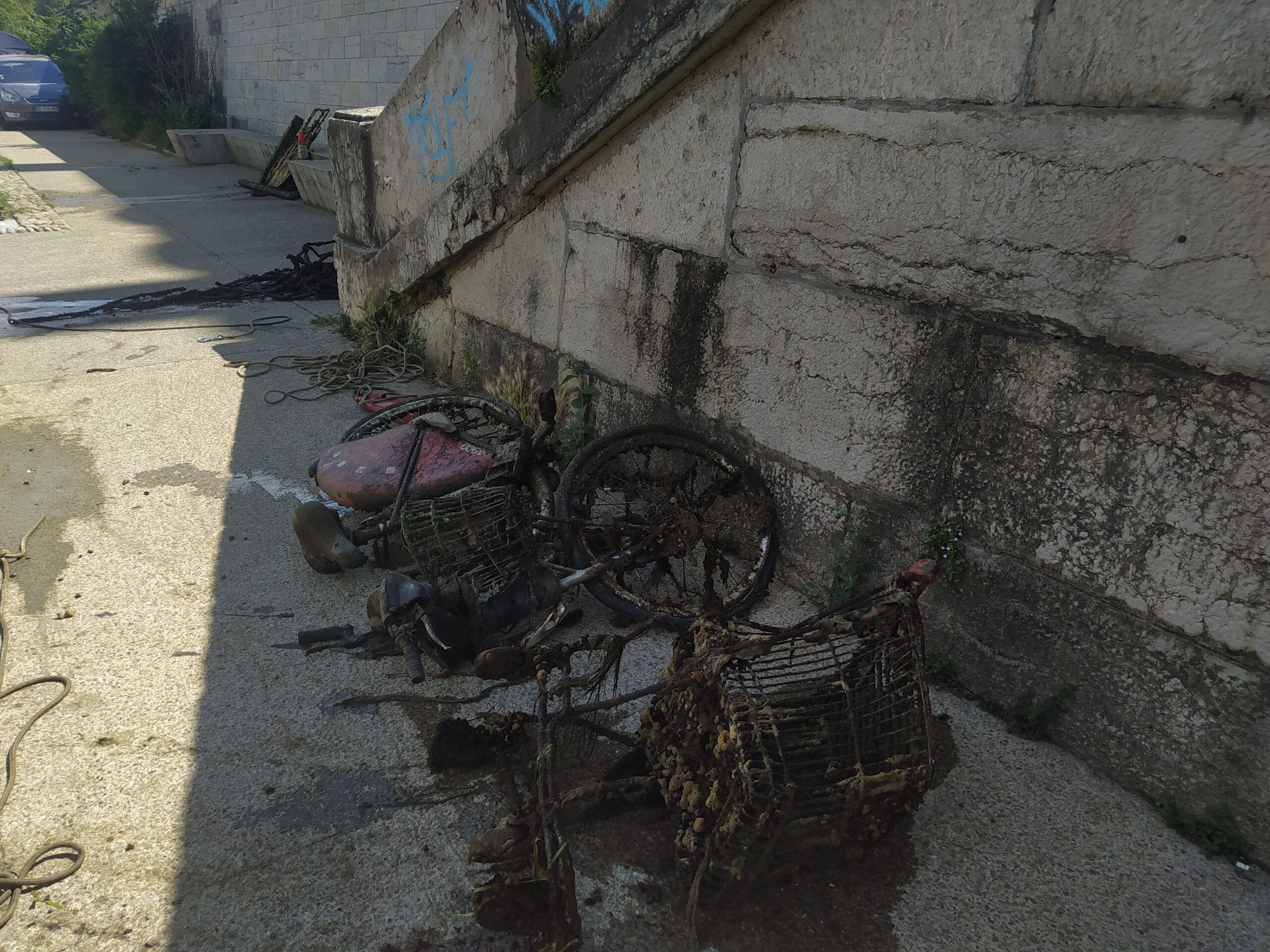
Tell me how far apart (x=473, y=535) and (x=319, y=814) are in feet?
3.99

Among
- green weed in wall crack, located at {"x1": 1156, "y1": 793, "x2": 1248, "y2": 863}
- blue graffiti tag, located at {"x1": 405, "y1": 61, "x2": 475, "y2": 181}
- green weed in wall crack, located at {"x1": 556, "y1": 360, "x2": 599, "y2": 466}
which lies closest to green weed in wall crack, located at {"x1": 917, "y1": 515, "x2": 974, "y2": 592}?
green weed in wall crack, located at {"x1": 1156, "y1": 793, "x2": 1248, "y2": 863}

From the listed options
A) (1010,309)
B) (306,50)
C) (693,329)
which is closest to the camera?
(1010,309)

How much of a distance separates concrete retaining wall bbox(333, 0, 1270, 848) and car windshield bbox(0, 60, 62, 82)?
2472cm

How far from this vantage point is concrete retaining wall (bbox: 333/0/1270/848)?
2.21 m

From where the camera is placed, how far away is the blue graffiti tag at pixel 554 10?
390cm

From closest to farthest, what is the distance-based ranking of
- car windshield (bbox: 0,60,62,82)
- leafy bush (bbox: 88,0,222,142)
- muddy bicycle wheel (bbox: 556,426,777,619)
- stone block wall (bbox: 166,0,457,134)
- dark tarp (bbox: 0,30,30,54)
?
muddy bicycle wheel (bbox: 556,426,777,619) < stone block wall (bbox: 166,0,457,134) < leafy bush (bbox: 88,0,222,142) < car windshield (bbox: 0,60,62,82) < dark tarp (bbox: 0,30,30,54)

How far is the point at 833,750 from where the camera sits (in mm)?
2277

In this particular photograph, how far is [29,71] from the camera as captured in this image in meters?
21.5

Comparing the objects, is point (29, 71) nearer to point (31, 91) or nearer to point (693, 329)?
point (31, 91)

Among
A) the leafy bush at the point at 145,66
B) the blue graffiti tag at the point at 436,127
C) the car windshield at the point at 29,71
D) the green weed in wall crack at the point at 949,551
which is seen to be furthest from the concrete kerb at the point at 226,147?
the green weed in wall crack at the point at 949,551

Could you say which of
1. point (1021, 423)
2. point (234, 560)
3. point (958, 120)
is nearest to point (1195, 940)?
point (1021, 423)

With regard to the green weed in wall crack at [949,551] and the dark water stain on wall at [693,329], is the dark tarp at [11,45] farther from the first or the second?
the green weed in wall crack at [949,551]

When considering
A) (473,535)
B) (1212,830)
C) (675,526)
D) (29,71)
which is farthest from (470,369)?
Result: (29,71)

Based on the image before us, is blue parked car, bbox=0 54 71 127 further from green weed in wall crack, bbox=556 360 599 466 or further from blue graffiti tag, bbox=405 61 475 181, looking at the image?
green weed in wall crack, bbox=556 360 599 466
